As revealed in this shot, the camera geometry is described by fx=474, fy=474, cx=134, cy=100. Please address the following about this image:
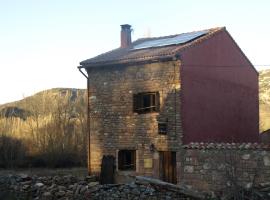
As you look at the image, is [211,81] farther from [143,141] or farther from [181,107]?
[143,141]

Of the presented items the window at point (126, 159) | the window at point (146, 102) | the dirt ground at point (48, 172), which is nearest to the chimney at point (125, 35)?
the window at point (146, 102)

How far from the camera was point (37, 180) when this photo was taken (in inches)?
695

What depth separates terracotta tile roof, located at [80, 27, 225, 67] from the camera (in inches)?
736

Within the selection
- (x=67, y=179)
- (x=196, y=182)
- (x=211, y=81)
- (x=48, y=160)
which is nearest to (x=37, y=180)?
(x=67, y=179)

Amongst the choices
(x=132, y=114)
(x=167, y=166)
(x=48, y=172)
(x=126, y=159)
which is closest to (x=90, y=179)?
(x=126, y=159)

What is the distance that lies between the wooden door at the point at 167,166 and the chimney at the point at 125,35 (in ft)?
23.3

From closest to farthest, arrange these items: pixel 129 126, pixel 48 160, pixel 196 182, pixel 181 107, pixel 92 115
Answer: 1. pixel 196 182
2. pixel 181 107
3. pixel 129 126
4. pixel 92 115
5. pixel 48 160

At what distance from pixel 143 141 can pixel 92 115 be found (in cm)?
313

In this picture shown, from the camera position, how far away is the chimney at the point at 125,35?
78.1 feet

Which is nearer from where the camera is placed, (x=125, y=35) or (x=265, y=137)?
(x=125, y=35)

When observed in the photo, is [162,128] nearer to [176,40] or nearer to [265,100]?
[176,40]

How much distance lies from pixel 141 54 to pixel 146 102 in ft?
6.71

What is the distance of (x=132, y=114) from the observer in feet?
65.2

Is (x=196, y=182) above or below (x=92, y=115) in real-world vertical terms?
below
